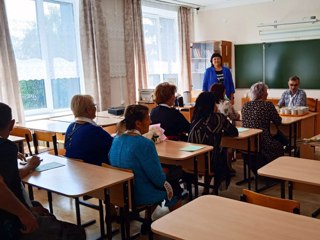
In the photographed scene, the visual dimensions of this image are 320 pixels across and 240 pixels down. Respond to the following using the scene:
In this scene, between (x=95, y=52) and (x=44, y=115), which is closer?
(x=44, y=115)

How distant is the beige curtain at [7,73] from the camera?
496 cm

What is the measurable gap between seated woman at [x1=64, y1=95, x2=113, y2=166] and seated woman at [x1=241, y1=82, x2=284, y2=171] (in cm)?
184

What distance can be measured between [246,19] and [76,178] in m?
6.49

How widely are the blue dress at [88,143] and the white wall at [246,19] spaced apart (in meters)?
5.49

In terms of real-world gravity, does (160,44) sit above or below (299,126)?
above

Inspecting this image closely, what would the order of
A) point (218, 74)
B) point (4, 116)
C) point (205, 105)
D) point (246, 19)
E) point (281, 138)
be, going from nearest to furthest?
1. point (4, 116)
2. point (205, 105)
3. point (281, 138)
4. point (218, 74)
5. point (246, 19)

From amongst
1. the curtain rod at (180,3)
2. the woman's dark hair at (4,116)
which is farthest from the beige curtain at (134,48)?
the woman's dark hair at (4,116)

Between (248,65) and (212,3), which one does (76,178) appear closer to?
(248,65)

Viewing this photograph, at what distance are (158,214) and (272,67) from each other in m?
5.11

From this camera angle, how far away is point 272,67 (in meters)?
7.49

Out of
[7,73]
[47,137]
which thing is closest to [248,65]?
[7,73]

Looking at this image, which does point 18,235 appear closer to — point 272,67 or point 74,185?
point 74,185

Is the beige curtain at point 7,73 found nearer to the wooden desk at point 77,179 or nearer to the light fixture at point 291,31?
the wooden desk at point 77,179

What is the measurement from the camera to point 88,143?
294 centimetres
